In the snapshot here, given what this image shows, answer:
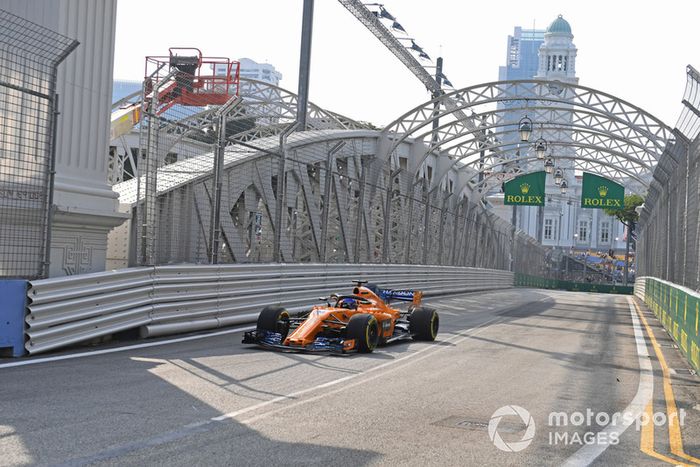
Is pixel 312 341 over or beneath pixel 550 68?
beneath

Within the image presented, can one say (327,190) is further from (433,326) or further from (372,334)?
(372,334)

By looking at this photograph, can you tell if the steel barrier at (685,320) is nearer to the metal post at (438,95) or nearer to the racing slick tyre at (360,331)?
the racing slick tyre at (360,331)

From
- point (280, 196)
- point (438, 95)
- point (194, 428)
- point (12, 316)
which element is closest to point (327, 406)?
point (194, 428)

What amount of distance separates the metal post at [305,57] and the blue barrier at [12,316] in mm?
16080

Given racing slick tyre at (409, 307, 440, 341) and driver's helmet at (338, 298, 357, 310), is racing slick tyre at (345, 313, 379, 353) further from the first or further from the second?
racing slick tyre at (409, 307, 440, 341)

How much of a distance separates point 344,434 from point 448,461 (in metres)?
0.92

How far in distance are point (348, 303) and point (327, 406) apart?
15.2ft

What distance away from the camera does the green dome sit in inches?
5891

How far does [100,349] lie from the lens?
411 inches

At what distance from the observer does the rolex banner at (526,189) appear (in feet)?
144

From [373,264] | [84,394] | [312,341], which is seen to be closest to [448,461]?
[84,394]

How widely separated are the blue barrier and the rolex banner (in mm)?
36194

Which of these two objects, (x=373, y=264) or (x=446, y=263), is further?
(x=446, y=263)

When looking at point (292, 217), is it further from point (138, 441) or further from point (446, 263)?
point (446, 263)
